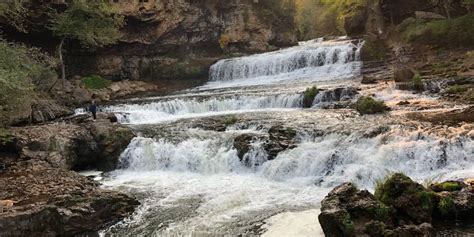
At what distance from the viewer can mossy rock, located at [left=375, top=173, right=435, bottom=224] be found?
8.49 m

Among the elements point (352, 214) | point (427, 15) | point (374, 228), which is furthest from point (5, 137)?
point (427, 15)

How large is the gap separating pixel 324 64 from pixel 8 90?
2333 cm

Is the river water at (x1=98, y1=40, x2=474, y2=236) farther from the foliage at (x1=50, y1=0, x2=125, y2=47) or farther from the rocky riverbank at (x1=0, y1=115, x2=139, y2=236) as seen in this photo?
the foliage at (x1=50, y1=0, x2=125, y2=47)

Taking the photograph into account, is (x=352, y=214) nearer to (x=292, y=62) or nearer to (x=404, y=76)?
(x=404, y=76)

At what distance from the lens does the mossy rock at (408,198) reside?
334 inches

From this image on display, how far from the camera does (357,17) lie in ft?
126

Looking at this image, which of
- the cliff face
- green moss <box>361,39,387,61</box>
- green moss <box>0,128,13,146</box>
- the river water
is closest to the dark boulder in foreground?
the river water

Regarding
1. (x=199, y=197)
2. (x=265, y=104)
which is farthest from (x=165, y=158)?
(x=265, y=104)

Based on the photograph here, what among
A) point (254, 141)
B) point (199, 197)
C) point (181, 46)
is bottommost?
point (199, 197)

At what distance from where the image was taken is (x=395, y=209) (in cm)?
864

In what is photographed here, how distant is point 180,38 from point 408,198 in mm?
32218

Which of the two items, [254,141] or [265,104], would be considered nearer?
[254,141]

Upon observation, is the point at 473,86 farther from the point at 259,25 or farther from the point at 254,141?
the point at 259,25

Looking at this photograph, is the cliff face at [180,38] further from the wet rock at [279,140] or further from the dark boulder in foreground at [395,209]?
the dark boulder in foreground at [395,209]
